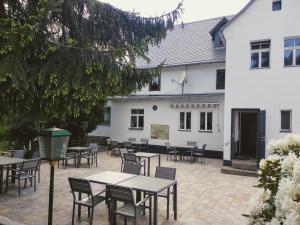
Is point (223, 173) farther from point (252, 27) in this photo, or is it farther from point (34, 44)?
point (34, 44)

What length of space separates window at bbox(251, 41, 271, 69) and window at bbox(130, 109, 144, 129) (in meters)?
9.72

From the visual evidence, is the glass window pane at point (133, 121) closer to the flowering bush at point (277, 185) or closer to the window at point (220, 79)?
the window at point (220, 79)

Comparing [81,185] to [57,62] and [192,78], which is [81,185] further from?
[192,78]

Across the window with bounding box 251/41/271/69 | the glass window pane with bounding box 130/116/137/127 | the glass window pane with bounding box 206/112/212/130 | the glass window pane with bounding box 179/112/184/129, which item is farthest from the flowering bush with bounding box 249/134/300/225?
the glass window pane with bounding box 130/116/137/127

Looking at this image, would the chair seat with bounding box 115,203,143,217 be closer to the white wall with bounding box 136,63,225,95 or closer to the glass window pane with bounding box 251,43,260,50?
the glass window pane with bounding box 251,43,260,50

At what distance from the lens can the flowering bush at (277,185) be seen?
6.73ft

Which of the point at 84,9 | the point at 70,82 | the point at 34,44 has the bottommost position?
the point at 70,82

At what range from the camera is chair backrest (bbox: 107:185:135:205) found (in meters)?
5.57

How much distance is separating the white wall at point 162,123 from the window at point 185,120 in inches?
10.0

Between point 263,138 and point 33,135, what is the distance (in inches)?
517

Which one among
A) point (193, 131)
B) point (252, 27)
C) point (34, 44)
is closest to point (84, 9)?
point (34, 44)

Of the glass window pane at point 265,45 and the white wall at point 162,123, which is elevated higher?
the glass window pane at point 265,45

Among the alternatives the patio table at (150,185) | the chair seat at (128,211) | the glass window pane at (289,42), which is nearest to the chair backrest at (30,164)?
the patio table at (150,185)

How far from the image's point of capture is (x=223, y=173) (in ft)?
42.7
